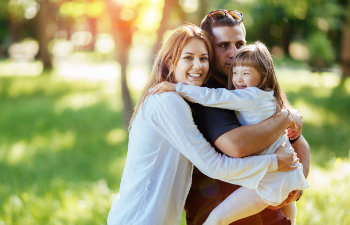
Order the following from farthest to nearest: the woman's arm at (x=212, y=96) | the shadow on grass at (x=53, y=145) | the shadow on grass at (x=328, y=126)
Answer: the shadow on grass at (x=328, y=126), the shadow on grass at (x=53, y=145), the woman's arm at (x=212, y=96)

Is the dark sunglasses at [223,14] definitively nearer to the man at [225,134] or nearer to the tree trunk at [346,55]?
the man at [225,134]

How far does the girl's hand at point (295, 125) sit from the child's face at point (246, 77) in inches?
12.1

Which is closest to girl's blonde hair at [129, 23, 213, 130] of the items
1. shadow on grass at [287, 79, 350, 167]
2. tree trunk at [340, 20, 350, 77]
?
shadow on grass at [287, 79, 350, 167]

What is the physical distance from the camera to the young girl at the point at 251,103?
2385 mm

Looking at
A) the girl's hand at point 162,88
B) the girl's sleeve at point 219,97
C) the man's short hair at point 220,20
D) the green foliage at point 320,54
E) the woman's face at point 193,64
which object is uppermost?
the man's short hair at point 220,20

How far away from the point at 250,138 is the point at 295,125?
532mm

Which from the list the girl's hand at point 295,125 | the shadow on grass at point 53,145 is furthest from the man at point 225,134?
the shadow on grass at point 53,145

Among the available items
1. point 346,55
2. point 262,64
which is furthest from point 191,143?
point 346,55

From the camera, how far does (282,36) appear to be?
119ft

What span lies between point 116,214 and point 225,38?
4.54ft

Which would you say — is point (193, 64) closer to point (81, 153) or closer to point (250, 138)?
point (250, 138)

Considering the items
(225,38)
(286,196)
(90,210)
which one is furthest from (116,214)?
(90,210)

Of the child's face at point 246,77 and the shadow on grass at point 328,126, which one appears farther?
the shadow on grass at point 328,126

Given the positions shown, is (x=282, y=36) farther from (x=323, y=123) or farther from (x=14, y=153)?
(x=14, y=153)
